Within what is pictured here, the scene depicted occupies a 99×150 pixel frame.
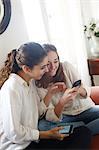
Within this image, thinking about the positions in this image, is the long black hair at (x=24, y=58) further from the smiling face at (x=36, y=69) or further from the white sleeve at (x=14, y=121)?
Answer: the white sleeve at (x=14, y=121)

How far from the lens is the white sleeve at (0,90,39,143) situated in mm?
1454

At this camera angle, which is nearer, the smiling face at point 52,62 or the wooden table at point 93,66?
the smiling face at point 52,62

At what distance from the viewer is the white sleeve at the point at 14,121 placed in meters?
1.45

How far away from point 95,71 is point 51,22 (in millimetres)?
704

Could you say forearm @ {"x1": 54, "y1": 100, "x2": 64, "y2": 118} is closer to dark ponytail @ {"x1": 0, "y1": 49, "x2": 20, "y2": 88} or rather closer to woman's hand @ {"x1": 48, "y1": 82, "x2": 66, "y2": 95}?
woman's hand @ {"x1": 48, "y1": 82, "x2": 66, "y2": 95}

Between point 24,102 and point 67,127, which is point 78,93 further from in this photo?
point 24,102

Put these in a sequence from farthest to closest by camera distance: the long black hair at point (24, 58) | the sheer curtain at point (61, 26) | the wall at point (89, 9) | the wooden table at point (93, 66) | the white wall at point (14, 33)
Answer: the wall at point (89, 9)
the wooden table at point (93, 66)
the sheer curtain at point (61, 26)
the white wall at point (14, 33)
the long black hair at point (24, 58)

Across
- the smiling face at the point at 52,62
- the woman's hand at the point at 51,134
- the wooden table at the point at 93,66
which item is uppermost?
the smiling face at the point at 52,62

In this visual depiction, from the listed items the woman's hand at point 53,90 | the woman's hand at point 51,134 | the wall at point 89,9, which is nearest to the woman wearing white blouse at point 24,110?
the woman's hand at point 51,134

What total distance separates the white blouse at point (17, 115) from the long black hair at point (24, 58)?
6 cm

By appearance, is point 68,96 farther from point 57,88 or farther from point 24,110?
point 24,110

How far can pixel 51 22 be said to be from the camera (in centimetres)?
245

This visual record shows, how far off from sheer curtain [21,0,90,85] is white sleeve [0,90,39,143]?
32.5 inches

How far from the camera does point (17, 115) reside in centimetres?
147
